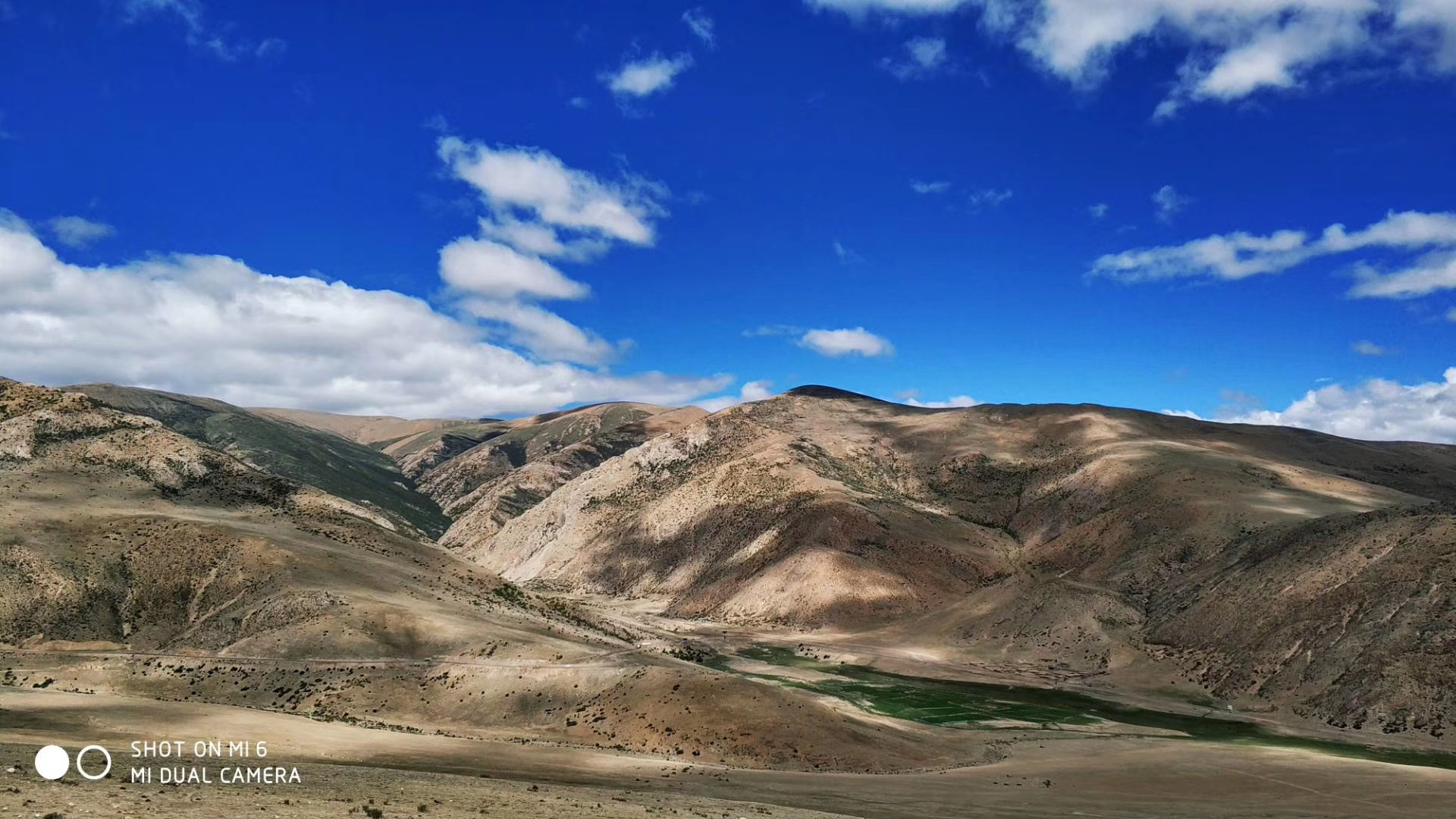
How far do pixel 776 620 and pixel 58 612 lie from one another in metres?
87.3

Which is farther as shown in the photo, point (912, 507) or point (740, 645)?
point (912, 507)

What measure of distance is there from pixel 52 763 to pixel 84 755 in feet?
9.71

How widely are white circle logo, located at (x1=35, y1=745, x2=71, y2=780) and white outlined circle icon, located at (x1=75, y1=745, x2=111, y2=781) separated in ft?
0.86

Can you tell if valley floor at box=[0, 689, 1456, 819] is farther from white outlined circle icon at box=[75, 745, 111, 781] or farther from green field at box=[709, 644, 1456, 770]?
green field at box=[709, 644, 1456, 770]

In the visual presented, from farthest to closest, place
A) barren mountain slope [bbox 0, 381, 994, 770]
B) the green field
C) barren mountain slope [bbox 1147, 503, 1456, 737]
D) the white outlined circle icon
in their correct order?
barren mountain slope [bbox 1147, 503, 1456, 737] → the green field → barren mountain slope [bbox 0, 381, 994, 770] → the white outlined circle icon

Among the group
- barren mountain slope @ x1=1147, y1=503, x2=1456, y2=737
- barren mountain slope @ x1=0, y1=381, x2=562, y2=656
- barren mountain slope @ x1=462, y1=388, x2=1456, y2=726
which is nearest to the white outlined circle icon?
barren mountain slope @ x1=0, y1=381, x2=562, y2=656

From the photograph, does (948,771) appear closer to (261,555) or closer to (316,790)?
(316,790)

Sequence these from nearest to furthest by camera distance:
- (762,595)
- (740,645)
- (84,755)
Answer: (84,755) < (740,645) < (762,595)

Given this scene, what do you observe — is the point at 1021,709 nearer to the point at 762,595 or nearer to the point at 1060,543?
the point at 762,595

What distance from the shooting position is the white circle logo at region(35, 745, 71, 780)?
66.0 feet

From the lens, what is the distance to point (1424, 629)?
6166cm

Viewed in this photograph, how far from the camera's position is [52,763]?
20.9 meters

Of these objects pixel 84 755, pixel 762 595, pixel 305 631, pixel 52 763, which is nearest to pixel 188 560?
pixel 305 631

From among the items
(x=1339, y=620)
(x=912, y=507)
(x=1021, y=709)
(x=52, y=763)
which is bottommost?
(x=1021, y=709)
